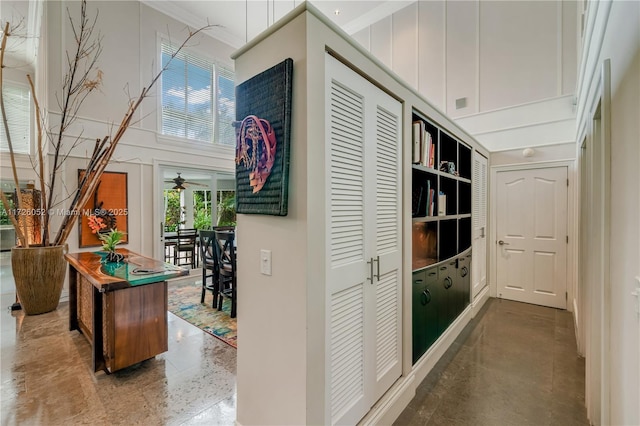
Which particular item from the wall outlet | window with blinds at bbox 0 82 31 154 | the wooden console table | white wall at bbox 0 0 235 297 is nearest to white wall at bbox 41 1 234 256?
white wall at bbox 0 0 235 297

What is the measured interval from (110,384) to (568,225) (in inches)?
219

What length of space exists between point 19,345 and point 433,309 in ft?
13.4

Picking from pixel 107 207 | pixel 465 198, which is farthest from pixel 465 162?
pixel 107 207

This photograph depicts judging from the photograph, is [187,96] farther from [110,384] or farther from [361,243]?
[361,243]

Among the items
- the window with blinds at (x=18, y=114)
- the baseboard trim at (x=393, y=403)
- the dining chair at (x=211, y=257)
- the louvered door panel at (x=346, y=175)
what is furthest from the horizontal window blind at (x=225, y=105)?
the baseboard trim at (x=393, y=403)

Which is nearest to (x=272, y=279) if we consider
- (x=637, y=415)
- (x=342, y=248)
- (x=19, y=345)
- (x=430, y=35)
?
(x=342, y=248)

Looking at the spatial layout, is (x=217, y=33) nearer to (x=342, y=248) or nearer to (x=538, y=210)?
(x=342, y=248)

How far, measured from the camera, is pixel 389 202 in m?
1.88

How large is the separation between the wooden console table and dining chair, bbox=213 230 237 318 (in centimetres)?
92

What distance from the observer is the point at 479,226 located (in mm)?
4031

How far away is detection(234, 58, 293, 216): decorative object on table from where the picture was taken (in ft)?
4.23

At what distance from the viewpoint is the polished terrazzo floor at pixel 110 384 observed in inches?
74.5

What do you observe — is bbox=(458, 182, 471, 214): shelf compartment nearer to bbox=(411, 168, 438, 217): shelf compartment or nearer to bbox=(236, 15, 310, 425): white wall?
bbox=(411, 168, 438, 217): shelf compartment

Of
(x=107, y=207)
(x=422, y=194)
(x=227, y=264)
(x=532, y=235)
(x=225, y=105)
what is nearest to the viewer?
(x=422, y=194)
